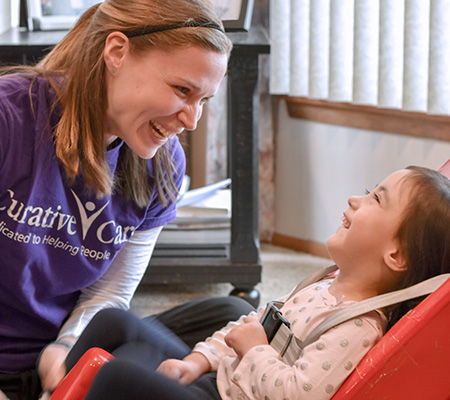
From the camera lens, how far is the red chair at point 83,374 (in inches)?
36.3

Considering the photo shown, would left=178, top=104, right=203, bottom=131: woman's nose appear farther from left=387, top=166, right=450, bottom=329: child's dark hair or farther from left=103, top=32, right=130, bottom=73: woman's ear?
left=387, top=166, right=450, bottom=329: child's dark hair

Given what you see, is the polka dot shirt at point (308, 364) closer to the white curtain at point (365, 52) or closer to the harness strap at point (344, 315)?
the harness strap at point (344, 315)

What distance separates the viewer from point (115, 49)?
1098 millimetres

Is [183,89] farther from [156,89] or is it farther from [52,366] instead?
[52,366]

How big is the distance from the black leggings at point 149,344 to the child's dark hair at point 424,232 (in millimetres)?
310

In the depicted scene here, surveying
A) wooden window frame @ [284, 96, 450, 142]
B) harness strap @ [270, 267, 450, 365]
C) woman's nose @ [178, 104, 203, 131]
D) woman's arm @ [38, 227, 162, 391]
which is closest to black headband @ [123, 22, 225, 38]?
woman's nose @ [178, 104, 203, 131]

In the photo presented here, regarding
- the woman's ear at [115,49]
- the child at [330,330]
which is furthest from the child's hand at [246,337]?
the woman's ear at [115,49]

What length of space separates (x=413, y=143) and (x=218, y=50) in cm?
108

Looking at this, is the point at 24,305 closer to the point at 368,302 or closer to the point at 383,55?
the point at 368,302

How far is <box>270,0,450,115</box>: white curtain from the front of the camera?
1.85m

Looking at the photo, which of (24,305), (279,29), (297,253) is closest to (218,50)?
(24,305)

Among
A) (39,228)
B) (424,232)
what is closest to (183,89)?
(39,228)

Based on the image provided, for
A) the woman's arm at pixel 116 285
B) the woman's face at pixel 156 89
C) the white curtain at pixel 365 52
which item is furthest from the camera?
the white curtain at pixel 365 52

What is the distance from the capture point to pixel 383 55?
6.54 feet
